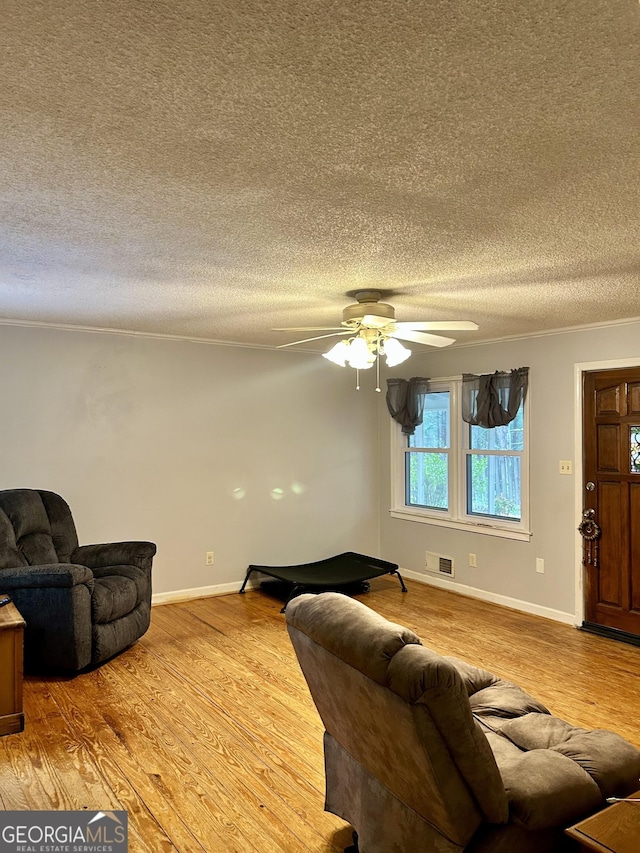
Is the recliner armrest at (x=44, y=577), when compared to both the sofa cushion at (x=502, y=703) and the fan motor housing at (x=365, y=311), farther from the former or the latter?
the sofa cushion at (x=502, y=703)

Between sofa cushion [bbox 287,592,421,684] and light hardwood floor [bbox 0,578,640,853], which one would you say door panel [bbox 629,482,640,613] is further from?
sofa cushion [bbox 287,592,421,684]

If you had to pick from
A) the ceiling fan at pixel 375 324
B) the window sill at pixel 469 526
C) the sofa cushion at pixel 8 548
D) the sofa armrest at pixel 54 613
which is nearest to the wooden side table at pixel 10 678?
the sofa armrest at pixel 54 613

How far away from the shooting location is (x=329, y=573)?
5.77 meters

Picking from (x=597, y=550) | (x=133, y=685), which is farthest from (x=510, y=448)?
(x=133, y=685)

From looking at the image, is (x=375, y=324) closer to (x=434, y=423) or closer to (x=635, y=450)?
(x=635, y=450)

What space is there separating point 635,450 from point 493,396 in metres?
1.28

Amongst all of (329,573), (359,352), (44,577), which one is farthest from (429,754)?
(329,573)

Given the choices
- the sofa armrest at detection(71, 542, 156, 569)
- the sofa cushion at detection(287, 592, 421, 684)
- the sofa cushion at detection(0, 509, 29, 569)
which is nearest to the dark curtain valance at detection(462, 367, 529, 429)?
the sofa armrest at detection(71, 542, 156, 569)

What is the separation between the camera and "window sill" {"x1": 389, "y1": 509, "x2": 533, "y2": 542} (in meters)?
5.39

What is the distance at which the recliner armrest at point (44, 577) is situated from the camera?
3.77 metres

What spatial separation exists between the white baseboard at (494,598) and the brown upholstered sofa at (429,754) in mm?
3021

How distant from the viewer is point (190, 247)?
2.85 m

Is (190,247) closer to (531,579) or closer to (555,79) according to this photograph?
(555,79)

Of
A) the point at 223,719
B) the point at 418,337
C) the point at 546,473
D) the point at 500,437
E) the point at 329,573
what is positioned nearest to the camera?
the point at 223,719
